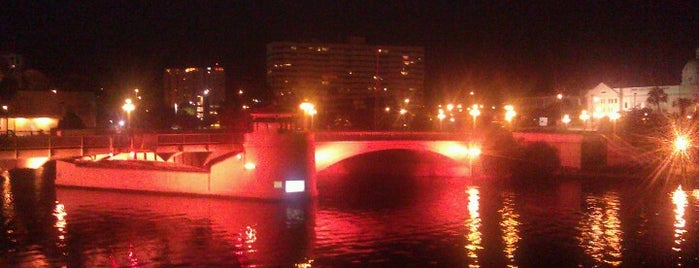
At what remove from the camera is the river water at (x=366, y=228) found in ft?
106

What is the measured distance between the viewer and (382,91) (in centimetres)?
17462

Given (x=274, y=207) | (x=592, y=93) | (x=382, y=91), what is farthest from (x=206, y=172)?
(x=382, y=91)

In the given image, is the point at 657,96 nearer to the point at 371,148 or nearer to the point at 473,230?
the point at 371,148

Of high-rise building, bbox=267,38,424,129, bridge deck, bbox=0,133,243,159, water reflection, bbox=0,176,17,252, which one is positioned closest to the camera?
water reflection, bbox=0,176,17,252

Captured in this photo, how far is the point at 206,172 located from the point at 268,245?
640 inches

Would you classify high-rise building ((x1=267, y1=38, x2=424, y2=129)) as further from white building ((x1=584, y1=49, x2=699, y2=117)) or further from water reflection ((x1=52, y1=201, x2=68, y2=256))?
→ water reflection ((x1=52, y1=201, x2=68, y2=256))

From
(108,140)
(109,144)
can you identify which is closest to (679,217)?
(109,144)

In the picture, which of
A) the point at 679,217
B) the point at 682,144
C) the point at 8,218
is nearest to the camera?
the point at 679,217

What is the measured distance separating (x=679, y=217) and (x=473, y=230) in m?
12.2

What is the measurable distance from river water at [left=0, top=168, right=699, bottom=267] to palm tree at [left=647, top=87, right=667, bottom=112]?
45106mm

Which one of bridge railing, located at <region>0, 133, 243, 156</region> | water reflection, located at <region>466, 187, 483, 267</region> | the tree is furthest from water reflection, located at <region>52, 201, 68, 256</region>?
the tree

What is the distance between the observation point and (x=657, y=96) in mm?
98312

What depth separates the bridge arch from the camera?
5388cm

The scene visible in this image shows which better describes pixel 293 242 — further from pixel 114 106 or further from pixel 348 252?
pixel 114 106
